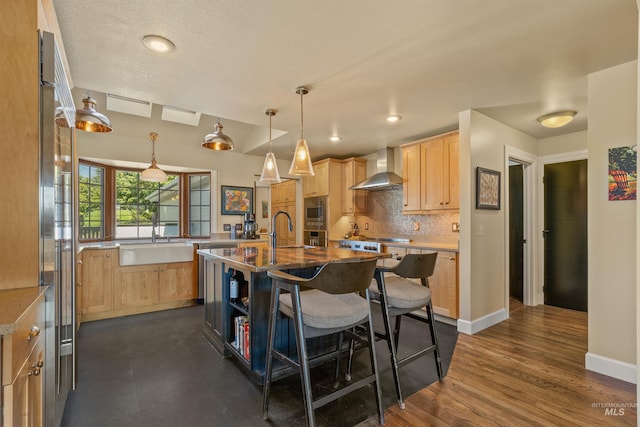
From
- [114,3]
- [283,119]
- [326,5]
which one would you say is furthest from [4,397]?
[283,119]

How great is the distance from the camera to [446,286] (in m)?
3.38

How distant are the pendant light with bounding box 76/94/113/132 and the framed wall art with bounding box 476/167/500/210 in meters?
3.55

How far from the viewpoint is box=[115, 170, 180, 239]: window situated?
14.7 feet

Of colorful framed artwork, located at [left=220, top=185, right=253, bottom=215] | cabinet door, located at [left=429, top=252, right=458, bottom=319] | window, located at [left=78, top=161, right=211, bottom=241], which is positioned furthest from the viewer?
colorful framed artwork, located at [left=220, top=185, right=253, bottom=215]

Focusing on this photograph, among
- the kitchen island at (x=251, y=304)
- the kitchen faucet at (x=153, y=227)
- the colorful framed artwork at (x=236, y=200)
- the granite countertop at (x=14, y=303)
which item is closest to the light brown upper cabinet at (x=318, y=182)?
the colorful framed artwork at (x=236, y=200)

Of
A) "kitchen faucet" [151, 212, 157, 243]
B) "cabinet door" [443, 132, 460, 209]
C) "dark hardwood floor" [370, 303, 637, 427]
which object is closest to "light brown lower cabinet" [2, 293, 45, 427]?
"dark hardwood floor" [370, 303, 637, 427]

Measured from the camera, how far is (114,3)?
158cm

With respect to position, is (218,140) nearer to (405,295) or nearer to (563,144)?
(405,295)

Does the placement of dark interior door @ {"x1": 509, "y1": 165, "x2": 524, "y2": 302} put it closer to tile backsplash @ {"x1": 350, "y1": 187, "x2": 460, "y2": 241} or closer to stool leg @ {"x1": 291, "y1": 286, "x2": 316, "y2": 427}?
tile backsplash @ {"x1": 350, "y1": 187, "x2": 460, "y2": 241}

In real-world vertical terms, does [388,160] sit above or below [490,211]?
above

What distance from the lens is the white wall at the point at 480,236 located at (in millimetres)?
3109

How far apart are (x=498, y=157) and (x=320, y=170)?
9.02ft

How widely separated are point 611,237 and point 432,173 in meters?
1.89

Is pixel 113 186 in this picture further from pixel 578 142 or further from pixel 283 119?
pixel 578 142
